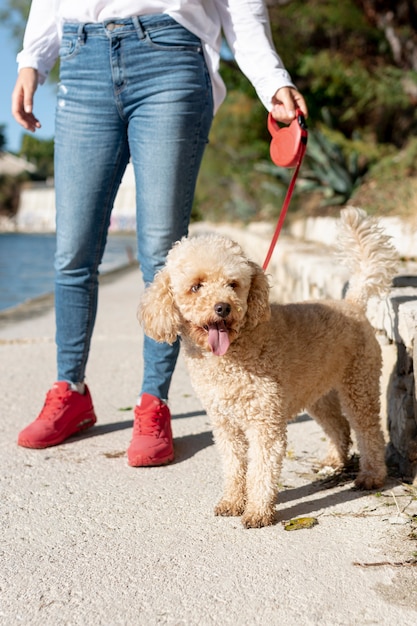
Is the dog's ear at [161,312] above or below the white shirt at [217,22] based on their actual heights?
below

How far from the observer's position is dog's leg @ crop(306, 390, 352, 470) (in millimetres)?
3283

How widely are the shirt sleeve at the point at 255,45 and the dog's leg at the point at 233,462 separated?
1.39 meters

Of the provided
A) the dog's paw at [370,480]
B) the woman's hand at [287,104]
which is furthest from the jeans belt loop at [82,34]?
the dog's paw at [370,480]

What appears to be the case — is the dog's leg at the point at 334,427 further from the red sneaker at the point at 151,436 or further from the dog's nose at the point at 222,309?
the dog's nose at the point at 222,309

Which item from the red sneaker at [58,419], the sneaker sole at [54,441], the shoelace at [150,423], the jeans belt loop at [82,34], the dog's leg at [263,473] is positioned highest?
the jeans belt loop at [82,34]

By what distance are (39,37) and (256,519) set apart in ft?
8.08

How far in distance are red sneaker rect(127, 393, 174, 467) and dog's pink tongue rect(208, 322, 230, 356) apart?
31.3 inches

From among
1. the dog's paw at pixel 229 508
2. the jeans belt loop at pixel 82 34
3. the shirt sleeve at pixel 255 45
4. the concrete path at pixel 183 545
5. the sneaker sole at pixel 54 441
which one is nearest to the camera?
the concrete path at pixel 183 545

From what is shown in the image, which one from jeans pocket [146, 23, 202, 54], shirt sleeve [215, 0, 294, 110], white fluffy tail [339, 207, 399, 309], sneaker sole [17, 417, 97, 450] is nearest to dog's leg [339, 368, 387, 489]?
white fluffy tail [339, 207, 399, 309]

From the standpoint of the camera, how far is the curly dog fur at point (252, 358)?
8.74 feet

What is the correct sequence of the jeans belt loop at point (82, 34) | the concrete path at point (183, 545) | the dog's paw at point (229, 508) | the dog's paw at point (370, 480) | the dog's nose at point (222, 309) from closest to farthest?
the concrete path at point (183, 545) → the dog's nose at point (222, 309) → the dog's paw at point (229, 508) → the dog's paw at point (370, 480) → the jeans belt loop at point (82, 34)

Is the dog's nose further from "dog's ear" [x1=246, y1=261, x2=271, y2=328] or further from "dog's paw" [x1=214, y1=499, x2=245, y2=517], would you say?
"dog's paw" [x1=214, y1=499, x2=245, y2=517]

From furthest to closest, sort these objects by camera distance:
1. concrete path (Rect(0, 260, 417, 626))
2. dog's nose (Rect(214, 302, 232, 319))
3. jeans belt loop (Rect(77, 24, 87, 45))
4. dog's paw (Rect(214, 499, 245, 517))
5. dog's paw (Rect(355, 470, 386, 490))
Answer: jeans belt loop (Rect(77, 24, 87, 45)) < dog's paw (Rect(355, 470, 386, 490)) < dog's paw (Rect(214, 499, 245, 517)) < dog's nose (Rect(214, 302, 232, 319)) < concrete path (Rect(0, 260, 417, 626))

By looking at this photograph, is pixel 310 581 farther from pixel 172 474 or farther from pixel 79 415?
pixel 79 415
